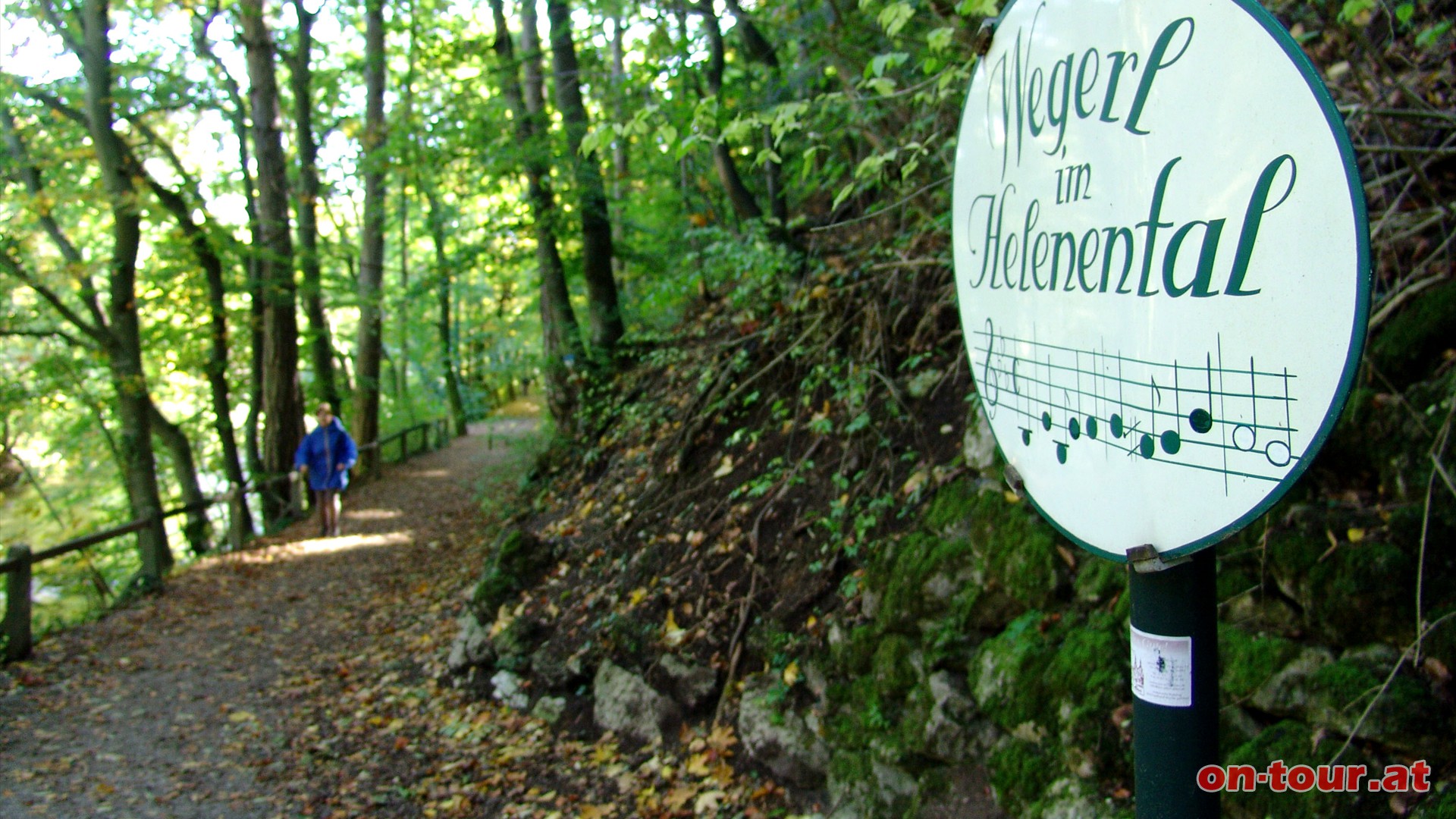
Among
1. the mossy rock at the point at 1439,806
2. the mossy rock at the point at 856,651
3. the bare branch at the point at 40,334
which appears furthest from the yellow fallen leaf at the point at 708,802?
the bare branch at the point at 40,334

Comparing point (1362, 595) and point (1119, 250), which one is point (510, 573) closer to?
point (1362, 595)

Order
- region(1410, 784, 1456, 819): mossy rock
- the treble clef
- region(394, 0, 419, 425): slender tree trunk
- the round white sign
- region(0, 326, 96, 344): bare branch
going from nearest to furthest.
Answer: the round white sign
the treble clef
region(1410, 784, 1456, 819): mossy rock
region(0, 326, 96, 344): bare branch
region(394, 0, 419, 425): slender tree trunk

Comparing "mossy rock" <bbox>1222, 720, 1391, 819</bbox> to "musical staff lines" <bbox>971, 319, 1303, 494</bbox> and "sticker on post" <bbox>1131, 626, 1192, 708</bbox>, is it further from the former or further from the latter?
"musical staff lines" <bbox>971, 319, 1303, 494</bbox>

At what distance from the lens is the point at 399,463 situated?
21.2 meters

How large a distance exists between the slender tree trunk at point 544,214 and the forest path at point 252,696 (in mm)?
2264

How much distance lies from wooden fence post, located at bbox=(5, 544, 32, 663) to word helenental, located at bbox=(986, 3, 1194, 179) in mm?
8377

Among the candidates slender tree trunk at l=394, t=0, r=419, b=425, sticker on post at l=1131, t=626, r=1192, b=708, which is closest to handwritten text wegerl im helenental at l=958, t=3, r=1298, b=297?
sticker on post at l=1131, t=626, r=1192, b=708

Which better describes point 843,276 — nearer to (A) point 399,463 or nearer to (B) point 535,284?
(B) point 535,284

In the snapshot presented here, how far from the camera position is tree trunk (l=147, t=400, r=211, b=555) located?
12859mm

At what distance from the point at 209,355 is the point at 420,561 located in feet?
23.4

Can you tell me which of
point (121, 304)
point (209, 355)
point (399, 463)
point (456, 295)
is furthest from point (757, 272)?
point (456, 295)

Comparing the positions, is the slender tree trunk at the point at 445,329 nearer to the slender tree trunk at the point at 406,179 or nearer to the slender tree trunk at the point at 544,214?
the slender tree trunk at the point at 406,179

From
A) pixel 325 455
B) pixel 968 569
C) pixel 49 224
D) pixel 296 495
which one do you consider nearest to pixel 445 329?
pixel 296 495

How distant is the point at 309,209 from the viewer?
1540cm
